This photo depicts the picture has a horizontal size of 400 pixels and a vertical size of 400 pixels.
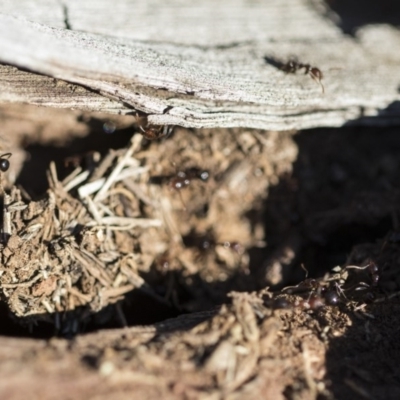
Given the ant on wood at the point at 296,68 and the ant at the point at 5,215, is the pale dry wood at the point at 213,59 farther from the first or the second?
the ant at the point at 5,215

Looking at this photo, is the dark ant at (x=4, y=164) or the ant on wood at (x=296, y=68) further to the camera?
the ant on wood at (x=296, y=68)

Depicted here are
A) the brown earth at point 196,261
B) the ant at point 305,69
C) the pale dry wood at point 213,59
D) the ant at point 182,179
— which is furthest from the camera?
the ant at point 182,179

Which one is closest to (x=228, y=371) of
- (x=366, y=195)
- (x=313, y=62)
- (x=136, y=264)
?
(x=136, y=264)

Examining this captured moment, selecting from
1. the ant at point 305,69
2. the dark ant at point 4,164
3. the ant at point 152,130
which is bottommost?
the dark ant at point 4,164

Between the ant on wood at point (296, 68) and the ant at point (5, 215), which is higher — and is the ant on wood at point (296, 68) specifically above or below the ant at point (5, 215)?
above

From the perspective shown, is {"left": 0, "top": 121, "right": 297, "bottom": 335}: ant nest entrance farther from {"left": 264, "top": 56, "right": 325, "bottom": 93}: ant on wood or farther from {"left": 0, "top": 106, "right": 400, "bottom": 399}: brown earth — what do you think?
{"left": 264, "top": 56, "right": 325, "bottom": 93}: ant on wood

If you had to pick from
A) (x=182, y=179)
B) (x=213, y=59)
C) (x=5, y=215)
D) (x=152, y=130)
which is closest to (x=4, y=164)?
(x=5, y=215)

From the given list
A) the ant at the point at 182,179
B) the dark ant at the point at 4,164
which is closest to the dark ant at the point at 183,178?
the ant at the point at 182,179
